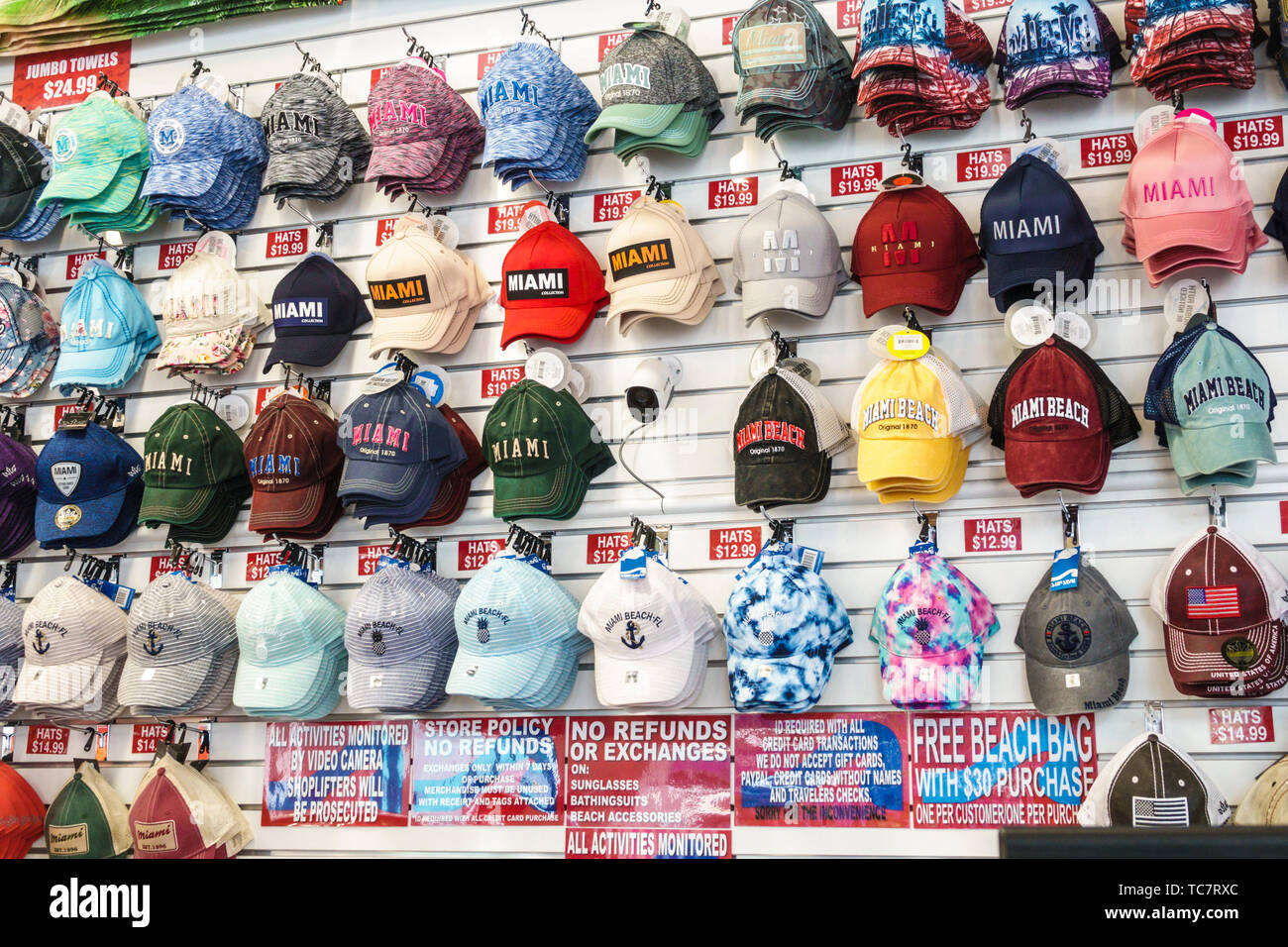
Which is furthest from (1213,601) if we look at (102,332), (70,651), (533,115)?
(102,332)

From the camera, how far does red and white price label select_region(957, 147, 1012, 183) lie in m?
4.45

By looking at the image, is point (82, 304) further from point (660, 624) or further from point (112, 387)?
point (660, 624)

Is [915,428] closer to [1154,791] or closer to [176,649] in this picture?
[1154,791]

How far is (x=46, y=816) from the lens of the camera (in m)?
4.85

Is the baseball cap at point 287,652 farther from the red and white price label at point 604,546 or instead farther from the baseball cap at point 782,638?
the baseball cap at point 782,638

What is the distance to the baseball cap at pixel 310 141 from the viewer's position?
4.93 meters

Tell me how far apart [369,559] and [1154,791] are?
286 centimetres

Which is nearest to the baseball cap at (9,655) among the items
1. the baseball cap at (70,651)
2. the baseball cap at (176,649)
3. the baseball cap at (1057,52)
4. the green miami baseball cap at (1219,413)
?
the baseball cap at (70,651)

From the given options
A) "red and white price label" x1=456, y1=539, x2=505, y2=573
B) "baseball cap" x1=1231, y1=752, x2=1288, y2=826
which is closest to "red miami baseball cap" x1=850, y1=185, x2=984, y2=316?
"red and white price label" x1=456, y1=539, x2=505, y2=573

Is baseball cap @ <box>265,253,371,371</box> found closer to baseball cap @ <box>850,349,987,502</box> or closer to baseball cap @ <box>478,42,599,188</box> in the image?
baseball cap @ <box>478,42,599,188</box>

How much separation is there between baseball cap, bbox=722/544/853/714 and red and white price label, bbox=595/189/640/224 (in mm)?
1576

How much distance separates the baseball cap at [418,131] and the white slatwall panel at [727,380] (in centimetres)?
19

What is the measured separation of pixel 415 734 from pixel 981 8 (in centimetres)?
337
